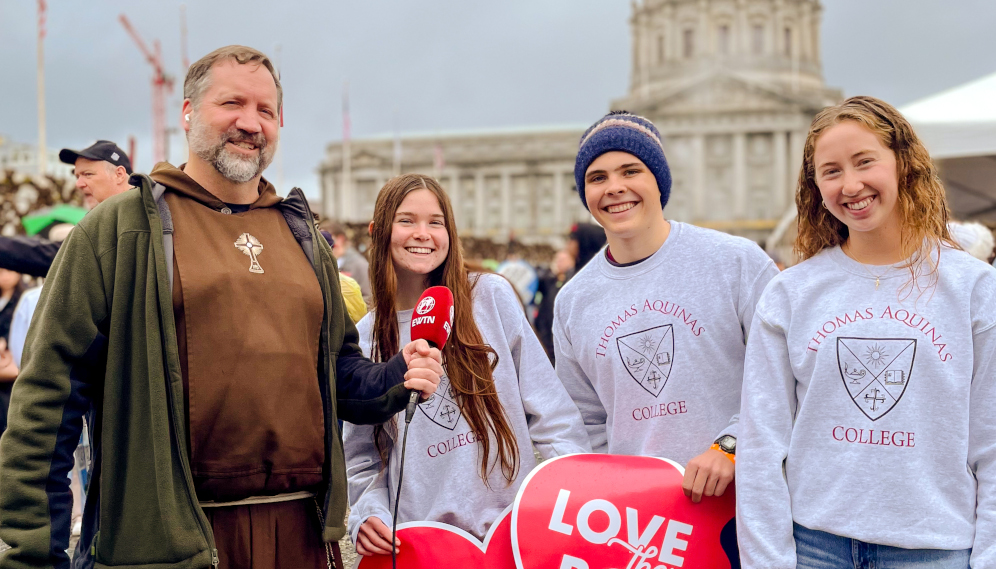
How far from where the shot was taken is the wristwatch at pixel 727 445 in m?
A: 2.49

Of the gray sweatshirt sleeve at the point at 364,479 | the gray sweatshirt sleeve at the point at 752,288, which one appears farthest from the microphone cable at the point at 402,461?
the gray sweatshirt sleeve at the point at 752,288

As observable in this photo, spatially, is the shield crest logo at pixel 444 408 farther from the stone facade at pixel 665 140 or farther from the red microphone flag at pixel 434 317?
the stone facade at pixel 665 140

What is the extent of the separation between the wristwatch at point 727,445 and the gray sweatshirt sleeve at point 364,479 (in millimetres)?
1003

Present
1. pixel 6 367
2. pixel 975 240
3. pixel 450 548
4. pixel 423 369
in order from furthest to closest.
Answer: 1. pixel 975 240
2. pixel 6 367
3. pixel 450 548
4. pixel 423 369

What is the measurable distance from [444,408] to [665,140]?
76118mm

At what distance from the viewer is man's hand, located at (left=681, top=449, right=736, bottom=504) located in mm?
2439

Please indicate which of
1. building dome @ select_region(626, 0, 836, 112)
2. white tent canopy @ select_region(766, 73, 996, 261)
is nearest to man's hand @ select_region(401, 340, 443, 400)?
white tent canopy @ select_region(766, 73, 996, 261)

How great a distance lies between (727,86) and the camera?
6981 centimetres

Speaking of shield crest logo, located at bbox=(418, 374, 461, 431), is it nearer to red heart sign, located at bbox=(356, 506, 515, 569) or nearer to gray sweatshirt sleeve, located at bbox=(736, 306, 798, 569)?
red heart sign, located at bbox=(356, 506, 515, 569)

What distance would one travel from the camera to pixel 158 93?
45.4 meters

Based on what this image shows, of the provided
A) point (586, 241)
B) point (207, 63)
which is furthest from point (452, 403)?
point (586, 241)

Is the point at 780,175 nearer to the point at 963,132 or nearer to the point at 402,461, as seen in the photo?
the point at 963,132

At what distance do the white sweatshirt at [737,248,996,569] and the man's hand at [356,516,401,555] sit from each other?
3.34ft

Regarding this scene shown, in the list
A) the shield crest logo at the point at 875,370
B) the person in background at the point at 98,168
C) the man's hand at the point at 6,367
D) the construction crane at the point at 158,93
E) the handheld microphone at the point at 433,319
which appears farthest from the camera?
the construction crane at the point at 158,93
